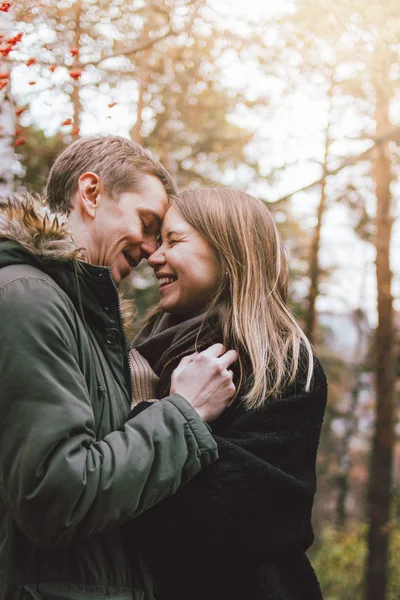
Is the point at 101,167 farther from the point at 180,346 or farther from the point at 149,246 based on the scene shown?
the point at 180,346

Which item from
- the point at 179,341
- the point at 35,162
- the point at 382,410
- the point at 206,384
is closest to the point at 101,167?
the point at 179,341

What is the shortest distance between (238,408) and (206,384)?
0.23m

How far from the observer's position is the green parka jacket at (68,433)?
5.70 feet

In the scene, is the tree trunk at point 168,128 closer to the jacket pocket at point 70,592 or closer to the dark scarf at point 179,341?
the dark scarf at point 179,341

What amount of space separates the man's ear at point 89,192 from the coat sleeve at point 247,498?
41.5 inches

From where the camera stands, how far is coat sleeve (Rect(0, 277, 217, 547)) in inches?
67.7

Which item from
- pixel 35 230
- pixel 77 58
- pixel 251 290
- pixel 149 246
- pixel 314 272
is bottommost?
pixel 314 272

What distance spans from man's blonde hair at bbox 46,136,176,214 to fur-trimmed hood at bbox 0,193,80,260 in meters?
0.44

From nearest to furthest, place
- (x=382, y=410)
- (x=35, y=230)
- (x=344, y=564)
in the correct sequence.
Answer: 1. (x=35, y=230)
2. (x=382, y=410)
3. (x=344, y=564)

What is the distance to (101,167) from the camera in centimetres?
259

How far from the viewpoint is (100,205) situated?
101 inches

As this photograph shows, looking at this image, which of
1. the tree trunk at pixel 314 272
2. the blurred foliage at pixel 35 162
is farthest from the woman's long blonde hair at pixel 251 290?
the tree trunk at pixel 314 272

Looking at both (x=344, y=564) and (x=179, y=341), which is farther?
(x=344, y=564)

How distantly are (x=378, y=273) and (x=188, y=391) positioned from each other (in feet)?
26.3
